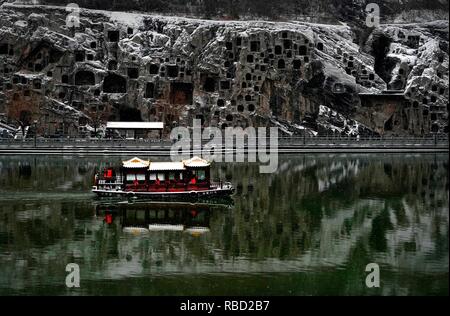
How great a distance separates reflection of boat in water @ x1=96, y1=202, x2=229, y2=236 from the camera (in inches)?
1155

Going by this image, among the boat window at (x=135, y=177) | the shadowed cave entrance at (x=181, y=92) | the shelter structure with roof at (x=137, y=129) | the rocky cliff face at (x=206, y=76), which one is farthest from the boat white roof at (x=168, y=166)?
the shadowed cave entrance at (x=181, y=92)

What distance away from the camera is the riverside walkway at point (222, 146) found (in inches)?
2431

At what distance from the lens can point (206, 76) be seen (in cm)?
7669

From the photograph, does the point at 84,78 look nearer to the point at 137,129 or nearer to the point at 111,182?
the point at 137,129

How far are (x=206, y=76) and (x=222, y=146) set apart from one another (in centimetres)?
1376

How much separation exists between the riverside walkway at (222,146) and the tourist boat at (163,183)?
22.7 m

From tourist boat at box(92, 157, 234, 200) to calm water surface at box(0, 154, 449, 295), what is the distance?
1243 millimetres

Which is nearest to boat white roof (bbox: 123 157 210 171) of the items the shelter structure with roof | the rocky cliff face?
the shelter structure with roof

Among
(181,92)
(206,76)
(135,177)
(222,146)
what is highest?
(206,76)

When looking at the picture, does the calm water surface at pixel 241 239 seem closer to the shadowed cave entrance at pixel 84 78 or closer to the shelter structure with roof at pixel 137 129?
the shelter structure with roof at pixel 137 129

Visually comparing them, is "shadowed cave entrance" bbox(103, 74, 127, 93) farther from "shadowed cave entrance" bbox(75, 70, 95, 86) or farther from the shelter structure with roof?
the shelter structure with roof

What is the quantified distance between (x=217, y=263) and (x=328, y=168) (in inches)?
1149

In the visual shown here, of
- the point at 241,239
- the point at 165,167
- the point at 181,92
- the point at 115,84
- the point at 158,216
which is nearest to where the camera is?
the point at 241,239

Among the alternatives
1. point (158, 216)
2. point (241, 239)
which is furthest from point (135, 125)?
point (241, 239)
